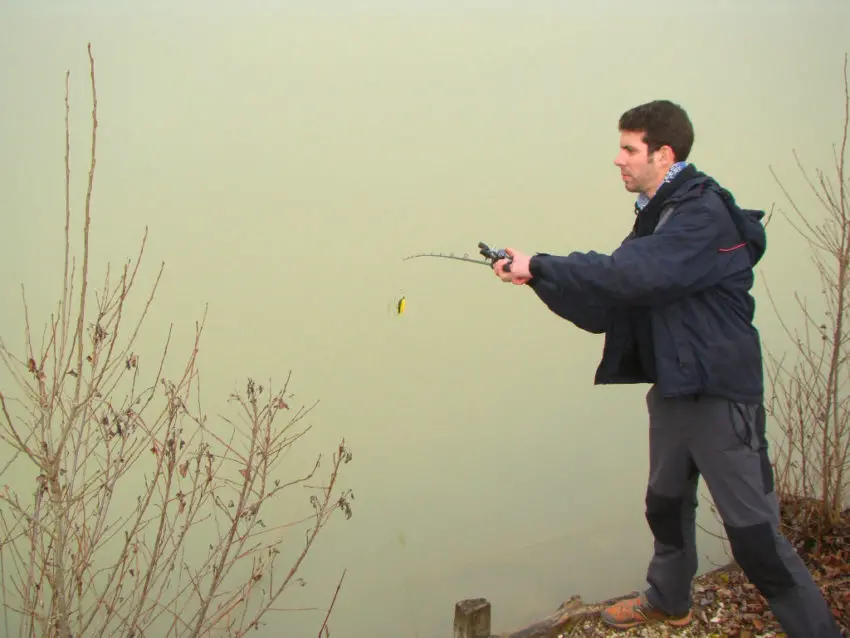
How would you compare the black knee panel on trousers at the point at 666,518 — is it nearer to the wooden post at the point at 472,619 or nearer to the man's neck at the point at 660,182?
the wooden post at the point at 472,619

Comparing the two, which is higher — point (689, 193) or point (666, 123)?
point (666, 123)

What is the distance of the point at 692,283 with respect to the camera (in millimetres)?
2119

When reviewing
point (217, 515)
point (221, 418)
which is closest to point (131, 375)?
point (221, 418)

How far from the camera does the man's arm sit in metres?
2.09

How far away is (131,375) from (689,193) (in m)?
2.06

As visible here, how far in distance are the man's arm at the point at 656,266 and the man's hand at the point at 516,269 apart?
9 cm

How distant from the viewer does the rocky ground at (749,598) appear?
2811mm

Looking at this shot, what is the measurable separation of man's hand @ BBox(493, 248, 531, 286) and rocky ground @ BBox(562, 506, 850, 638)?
1442mm

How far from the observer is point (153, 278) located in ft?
9.45

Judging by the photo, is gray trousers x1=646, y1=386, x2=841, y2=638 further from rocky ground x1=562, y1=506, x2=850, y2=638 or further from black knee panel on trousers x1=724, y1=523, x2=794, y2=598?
rocky ground x1=562, y1=506, x2=850, y2=638

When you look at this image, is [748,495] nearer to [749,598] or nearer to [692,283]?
[692,283]

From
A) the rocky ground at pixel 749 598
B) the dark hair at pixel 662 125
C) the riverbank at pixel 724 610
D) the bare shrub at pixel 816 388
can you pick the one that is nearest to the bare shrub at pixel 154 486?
the riverbank at pixel 724 610

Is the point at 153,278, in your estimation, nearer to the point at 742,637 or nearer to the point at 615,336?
the point at 615,336

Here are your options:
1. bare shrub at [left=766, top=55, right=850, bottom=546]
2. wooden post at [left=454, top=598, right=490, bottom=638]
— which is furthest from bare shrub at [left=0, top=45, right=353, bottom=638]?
bare shrub at [left=766, top=55, right=850, bottom=546]
